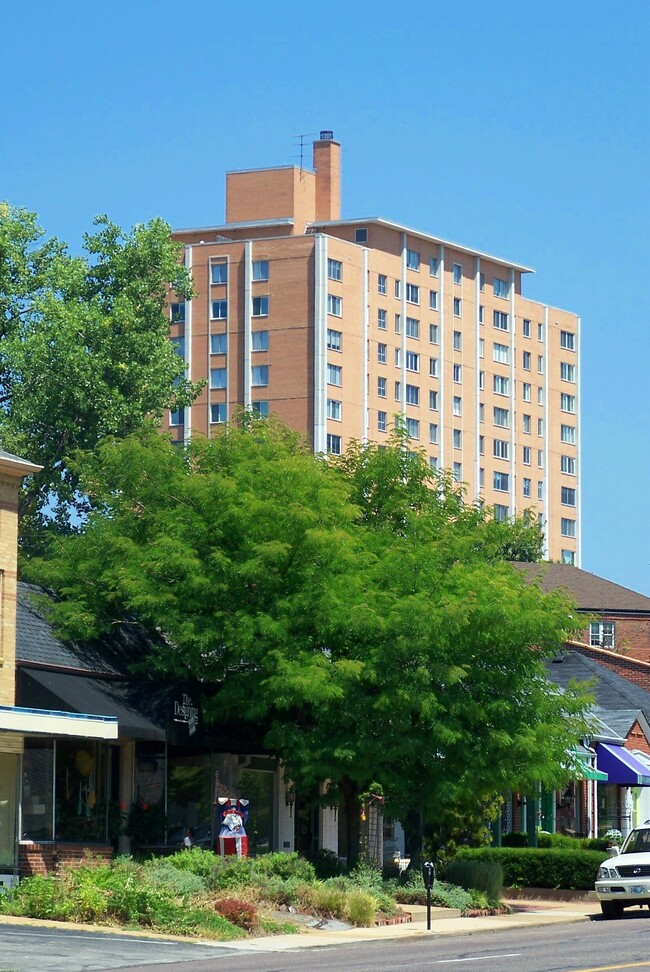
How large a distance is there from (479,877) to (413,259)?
93225 mm

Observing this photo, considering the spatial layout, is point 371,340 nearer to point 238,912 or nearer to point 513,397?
point 513,397

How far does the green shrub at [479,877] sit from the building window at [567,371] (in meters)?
106

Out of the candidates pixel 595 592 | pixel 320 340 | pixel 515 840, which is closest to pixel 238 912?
pixel 515 840

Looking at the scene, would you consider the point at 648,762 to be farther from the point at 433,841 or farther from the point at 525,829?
the point at 433,841

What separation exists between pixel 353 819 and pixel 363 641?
4879 mm

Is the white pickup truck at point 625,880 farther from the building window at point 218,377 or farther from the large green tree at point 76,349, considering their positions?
the building window at point 218,377

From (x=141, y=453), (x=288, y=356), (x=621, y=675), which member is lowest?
(x=621, y=675)

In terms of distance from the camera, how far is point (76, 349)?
53.3 m

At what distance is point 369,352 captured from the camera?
4747 inches

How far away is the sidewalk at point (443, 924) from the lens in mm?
27062

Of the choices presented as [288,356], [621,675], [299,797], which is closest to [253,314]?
[288,356]

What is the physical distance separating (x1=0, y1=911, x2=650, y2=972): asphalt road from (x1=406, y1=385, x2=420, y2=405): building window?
3792 inches

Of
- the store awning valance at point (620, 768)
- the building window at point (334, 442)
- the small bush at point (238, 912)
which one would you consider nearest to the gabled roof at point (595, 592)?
the store awning valance at point (620, 768)

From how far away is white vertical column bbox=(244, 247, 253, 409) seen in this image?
116 meters
